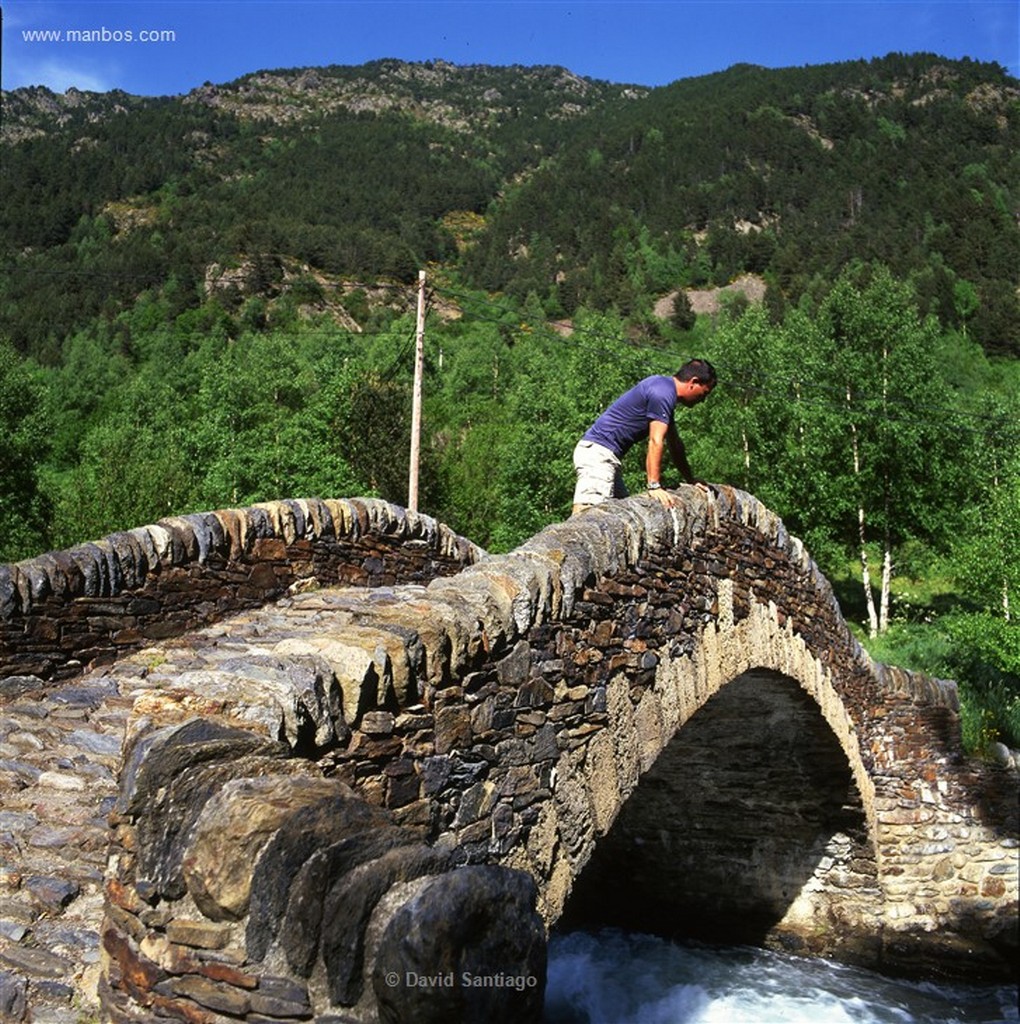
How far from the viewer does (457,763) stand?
4211 millimetres

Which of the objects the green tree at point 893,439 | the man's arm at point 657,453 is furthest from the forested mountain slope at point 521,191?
the man's arm at point 657,453

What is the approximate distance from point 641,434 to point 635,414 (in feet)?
0.74

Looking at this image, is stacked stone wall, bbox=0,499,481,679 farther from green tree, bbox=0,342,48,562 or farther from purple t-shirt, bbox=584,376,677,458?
green tree, bbox=0,342,48,562

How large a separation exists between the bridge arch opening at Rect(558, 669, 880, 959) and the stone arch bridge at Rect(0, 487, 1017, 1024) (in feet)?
0.12

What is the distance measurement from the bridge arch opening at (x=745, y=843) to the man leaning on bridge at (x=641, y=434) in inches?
111

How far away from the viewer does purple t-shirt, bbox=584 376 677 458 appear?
6.39m

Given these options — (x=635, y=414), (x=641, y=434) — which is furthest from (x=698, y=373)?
(x=641, y=434)

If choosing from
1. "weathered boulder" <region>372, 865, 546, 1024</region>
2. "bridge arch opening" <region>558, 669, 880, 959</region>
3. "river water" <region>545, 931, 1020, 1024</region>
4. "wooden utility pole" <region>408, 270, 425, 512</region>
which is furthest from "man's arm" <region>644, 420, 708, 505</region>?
"wooden utility pole" <region>408, 270, 425, 512</region>

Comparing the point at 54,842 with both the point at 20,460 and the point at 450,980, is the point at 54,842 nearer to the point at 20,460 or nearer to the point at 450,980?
the point at 450,980

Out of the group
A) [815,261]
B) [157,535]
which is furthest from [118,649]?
[815,261]

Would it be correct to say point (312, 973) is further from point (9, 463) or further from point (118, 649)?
point (9, 463)

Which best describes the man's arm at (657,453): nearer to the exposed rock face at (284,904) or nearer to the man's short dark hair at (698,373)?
the man's short dark hair at (698,373)

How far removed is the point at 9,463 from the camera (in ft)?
80.2

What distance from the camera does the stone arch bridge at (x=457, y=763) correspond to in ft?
8.01
